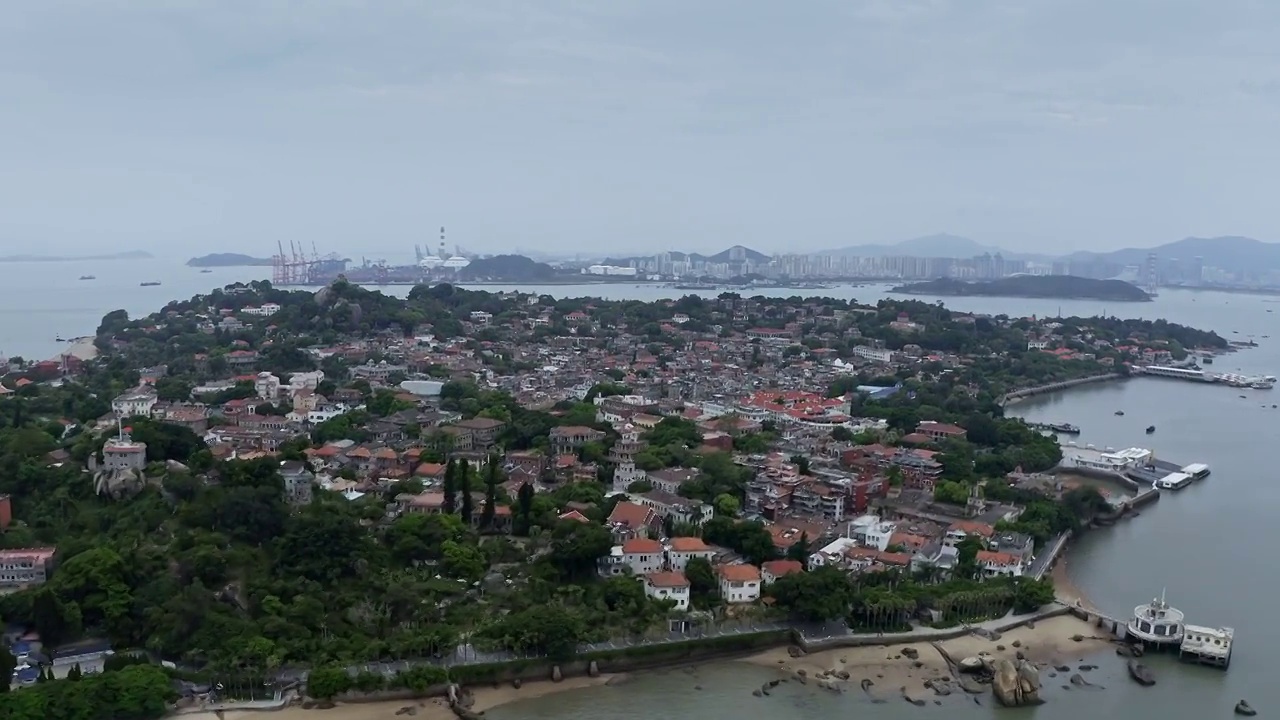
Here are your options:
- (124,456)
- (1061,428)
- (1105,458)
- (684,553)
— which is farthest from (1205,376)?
(124,456)

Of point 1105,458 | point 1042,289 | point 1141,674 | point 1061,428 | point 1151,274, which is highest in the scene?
point 1151,274

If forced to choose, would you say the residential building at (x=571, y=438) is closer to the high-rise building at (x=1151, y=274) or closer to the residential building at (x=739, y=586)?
the residential building at (x=739, y=586)

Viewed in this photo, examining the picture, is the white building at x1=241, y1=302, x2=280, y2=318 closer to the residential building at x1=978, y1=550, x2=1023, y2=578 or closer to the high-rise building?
the residential building at x1=978, y1=550, x2=1023, y2=578

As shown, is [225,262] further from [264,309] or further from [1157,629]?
[1157,629]

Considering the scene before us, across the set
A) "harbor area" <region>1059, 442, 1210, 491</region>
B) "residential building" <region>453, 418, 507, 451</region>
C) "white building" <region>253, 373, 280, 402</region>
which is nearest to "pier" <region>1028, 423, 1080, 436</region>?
"harbor area" <region>1059, 442, 1210, 491</region>

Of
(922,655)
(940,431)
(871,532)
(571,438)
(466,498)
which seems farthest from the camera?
(940,431)

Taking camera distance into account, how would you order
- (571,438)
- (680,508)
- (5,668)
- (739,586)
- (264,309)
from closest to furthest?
(5,668), (739,586), (680,508), (571,438), (264,309)
